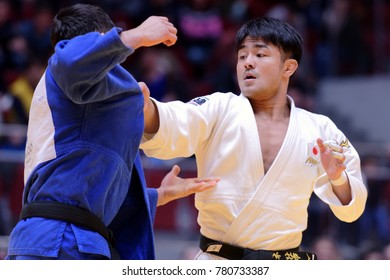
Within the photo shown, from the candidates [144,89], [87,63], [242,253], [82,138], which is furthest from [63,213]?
[242,253]

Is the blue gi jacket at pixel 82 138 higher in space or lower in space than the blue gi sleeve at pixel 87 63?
lower

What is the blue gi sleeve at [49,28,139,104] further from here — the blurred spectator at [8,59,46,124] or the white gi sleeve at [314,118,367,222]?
the blurred spectator at [8,59,46,124]

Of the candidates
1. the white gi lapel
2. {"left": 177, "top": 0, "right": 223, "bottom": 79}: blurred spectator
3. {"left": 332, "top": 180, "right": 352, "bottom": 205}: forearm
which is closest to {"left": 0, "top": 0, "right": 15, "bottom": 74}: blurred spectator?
{"left": 177, "top": 0, "right": 223, "bottom": 79}: blurred spectator

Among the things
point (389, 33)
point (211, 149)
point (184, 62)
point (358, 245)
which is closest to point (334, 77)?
point (389, 33)

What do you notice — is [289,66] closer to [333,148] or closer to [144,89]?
[333,148]

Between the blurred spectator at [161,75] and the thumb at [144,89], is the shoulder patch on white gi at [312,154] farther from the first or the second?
the blurred spectator at [161,75]

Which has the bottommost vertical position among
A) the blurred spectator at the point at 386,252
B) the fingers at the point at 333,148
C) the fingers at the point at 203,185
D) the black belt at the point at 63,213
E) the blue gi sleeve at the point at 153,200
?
the blurred spectator at the point at 386,252

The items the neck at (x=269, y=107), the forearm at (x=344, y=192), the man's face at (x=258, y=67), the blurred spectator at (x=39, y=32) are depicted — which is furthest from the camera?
the blurred spectator at (x=39, y=32)

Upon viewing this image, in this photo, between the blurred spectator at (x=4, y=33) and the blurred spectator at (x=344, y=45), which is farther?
the blurred spectator at (x=344, y=45)

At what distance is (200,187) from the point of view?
4238 mm

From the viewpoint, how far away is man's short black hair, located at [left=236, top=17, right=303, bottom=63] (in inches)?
174

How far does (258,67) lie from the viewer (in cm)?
439

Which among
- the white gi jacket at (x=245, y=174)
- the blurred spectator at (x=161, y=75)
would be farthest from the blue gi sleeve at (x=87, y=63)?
the blurred spectator at (x=161, y=75)

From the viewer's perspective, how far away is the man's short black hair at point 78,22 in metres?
3.69
